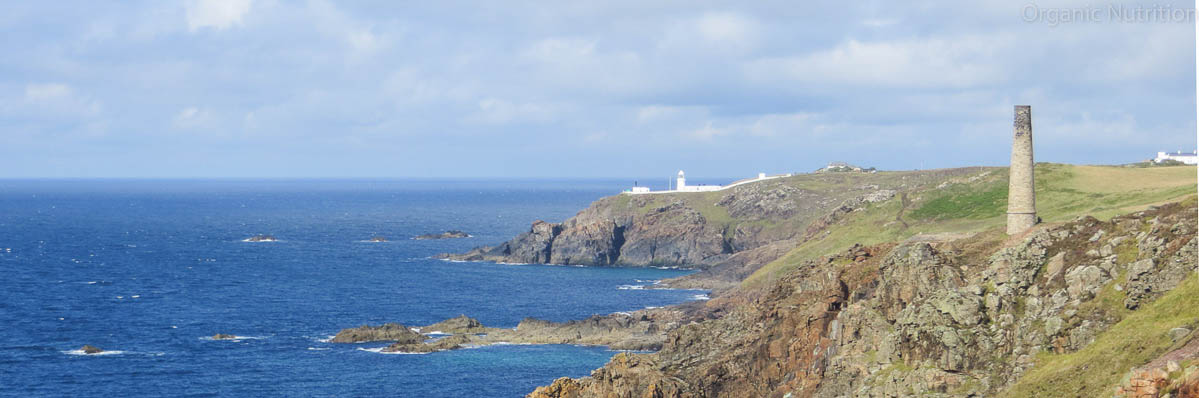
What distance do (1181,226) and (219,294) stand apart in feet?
403

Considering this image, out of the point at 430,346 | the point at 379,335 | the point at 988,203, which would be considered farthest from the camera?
the point at 988,203

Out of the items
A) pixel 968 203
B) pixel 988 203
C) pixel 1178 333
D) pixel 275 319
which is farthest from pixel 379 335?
pixel 1178 333

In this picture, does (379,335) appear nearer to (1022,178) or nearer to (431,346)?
(431,346)

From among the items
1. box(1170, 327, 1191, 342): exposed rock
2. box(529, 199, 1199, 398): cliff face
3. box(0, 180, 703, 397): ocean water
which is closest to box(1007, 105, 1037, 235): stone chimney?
box(529, 199, 1199, 398): cliff face

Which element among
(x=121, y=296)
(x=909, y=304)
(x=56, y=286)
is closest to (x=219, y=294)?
(x=121, y=296)

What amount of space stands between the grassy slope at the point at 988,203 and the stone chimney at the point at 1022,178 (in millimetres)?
32551

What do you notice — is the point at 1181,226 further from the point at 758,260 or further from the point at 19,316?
the point at 19,316

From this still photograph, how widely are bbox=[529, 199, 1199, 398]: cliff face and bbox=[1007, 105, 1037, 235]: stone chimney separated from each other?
6.64ft

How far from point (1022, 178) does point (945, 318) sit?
16494 millimetres

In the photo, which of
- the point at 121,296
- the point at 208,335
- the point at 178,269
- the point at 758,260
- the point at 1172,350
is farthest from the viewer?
the point at 178,269

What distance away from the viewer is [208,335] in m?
118

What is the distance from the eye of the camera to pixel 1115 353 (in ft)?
165

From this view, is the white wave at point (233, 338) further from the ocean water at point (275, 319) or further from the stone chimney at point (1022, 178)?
the stone chimney at point (1022, 178)

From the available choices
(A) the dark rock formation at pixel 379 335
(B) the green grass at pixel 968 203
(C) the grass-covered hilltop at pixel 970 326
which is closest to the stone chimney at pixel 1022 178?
(C) the grass-covered hilltop at pixel 970 326
